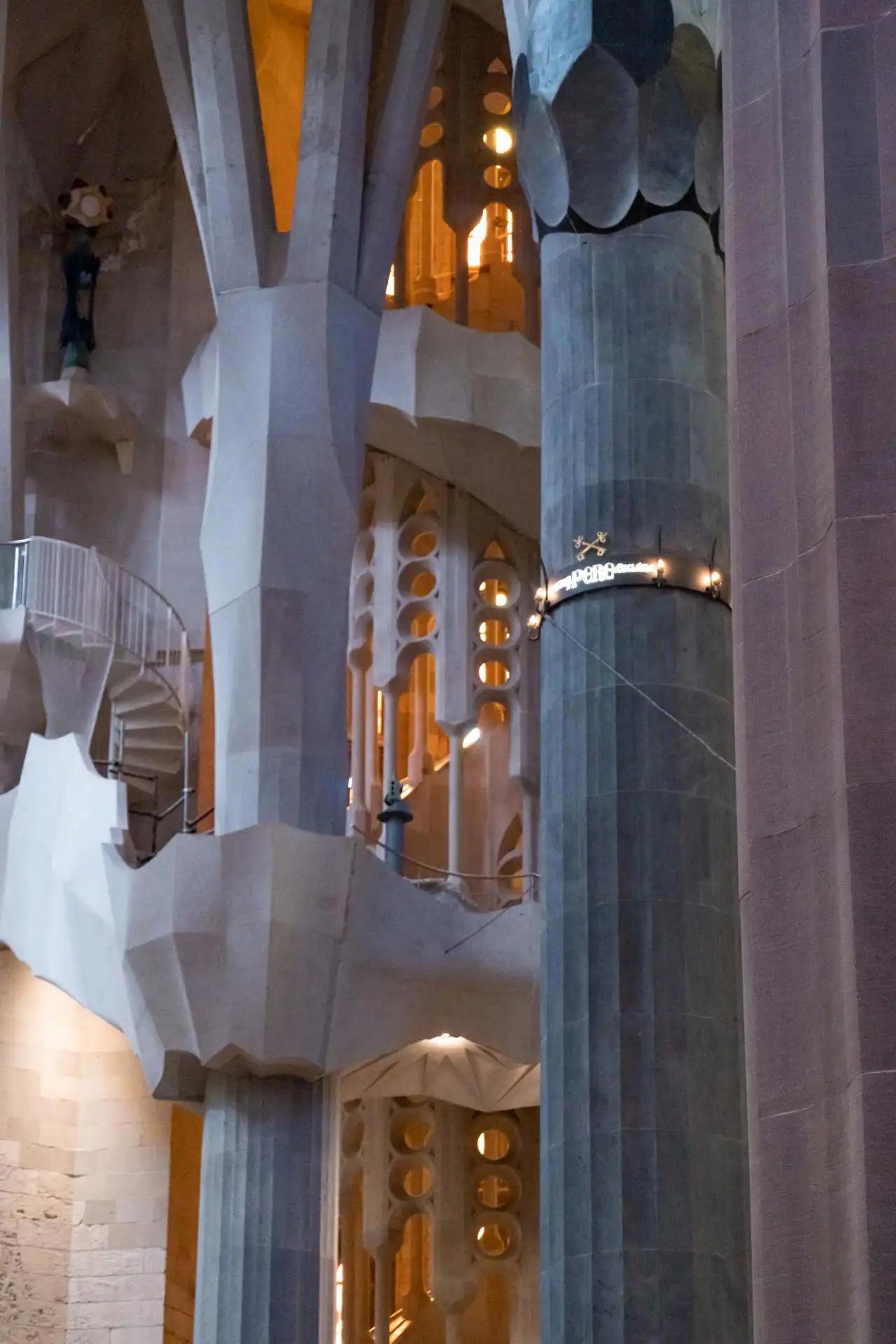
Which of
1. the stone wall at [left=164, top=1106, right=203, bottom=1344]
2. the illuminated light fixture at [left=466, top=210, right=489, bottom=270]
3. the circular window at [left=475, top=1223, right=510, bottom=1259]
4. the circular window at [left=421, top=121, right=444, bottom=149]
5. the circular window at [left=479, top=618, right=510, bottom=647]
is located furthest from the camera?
the circular window at [left=421, top=121, right=444, bottom=149]

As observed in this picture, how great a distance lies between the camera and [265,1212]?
779 inches

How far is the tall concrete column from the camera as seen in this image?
594 inches

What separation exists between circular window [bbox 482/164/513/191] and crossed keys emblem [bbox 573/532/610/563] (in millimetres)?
10651

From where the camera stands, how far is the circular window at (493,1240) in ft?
82.2

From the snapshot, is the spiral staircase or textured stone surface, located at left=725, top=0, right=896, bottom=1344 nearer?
textured stone surface, located at left=725, top=0, right=896, bottom=1344

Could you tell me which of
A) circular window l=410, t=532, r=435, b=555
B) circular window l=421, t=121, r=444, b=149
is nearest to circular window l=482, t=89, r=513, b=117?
circular window l=421, t=121, r=444, b=149

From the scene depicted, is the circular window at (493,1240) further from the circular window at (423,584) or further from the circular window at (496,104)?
the circular window at (496,104)

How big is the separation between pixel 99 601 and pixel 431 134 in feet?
21.7

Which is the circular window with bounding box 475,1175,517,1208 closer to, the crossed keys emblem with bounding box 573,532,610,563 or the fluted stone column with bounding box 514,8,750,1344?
the fluted stone column with bounding box 514,8,750,1344

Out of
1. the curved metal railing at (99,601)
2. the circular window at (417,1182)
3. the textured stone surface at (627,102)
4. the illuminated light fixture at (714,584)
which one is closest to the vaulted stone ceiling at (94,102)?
the curved metal railing at (99,601)

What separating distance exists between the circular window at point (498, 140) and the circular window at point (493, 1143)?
10993 mm

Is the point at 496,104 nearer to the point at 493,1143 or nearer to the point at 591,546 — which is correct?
the point at 591,546

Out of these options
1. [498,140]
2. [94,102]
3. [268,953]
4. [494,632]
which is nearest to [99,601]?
[494,632]

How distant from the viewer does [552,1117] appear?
15.7 m
